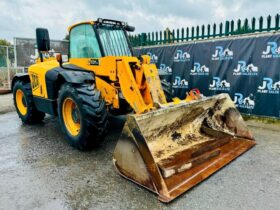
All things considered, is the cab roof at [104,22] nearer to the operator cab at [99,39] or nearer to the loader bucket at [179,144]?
the operator cab at [99,39]

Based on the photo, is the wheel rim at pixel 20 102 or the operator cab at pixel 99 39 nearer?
the operator cab at pixel 99 39

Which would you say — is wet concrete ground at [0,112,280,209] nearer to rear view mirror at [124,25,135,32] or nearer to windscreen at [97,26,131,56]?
windscreen at [97,26,131,56]

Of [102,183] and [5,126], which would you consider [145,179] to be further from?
[5,126]

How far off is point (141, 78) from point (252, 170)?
7.57 feet

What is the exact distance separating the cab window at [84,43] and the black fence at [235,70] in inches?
68.4

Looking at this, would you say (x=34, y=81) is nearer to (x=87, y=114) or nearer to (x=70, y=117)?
(x=70, y=117)

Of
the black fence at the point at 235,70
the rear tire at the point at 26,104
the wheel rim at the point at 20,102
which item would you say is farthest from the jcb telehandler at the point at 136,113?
the black fence at the point at 235,70

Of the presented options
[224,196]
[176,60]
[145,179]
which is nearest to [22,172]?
[145,179]

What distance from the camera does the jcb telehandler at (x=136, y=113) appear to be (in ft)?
10.6

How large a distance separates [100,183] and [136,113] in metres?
1.36

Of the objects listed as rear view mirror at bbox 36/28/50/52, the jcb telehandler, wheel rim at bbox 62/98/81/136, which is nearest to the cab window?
the jcb telehandler

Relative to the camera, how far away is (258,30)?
645 centimetres

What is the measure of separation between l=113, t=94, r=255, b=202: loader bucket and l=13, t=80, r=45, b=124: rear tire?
3.69 meters

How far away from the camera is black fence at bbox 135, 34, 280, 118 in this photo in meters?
6.06
